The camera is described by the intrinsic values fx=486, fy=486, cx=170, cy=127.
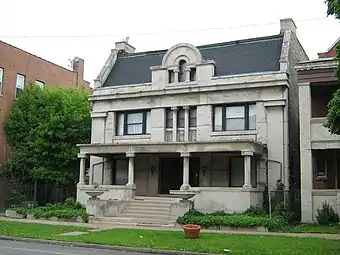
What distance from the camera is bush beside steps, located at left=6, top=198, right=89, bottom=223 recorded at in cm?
2605

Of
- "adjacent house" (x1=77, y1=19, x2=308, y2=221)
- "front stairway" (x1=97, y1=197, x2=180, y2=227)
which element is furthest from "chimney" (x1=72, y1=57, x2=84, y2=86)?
"front stairway" (x1=97, y1=197, x2=180, y2=227)

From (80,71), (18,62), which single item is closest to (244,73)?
(18,62)

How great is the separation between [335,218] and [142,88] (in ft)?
46.2

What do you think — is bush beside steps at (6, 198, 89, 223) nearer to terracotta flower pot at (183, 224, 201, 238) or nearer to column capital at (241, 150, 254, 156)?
column capital at (241, 150, 254, 156)

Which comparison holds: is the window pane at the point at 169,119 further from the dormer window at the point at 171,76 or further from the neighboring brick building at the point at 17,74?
the neighboring brick building at the point at 17,74

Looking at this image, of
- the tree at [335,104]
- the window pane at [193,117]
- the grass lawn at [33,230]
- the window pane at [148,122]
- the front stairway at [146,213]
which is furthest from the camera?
the window pane at [148,122]

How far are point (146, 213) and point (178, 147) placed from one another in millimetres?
3936

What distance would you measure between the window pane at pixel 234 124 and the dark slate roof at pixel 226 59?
2.97 metres

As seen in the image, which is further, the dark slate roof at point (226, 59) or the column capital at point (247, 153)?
the dark slate roof at point (226, 59)

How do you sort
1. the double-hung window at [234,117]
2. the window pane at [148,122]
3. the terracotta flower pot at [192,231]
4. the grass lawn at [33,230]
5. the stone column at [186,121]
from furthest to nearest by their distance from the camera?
1. the window pane at [148,122]
2. the stone column at [186,121]
3. the double-hung window at [234,117]
4. the grass lawn at [33,230]
5. the terracotta flower pot at [192,231]

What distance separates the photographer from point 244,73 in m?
28.4

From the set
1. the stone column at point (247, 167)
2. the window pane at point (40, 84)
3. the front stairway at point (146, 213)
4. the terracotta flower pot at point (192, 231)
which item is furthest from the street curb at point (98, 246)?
the window pane at point (40, 84)

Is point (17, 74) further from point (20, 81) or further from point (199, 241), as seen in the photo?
point (199, 241)

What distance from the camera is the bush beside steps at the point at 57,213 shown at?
26053 millimetres
